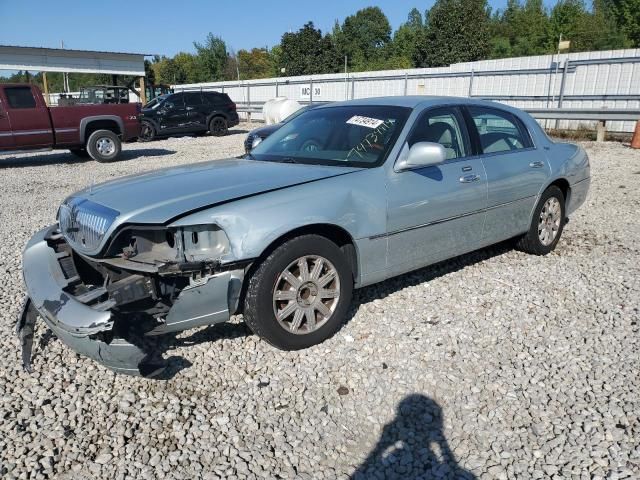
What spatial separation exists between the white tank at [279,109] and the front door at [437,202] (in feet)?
50.4

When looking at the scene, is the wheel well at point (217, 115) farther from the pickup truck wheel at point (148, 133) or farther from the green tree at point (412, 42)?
the green tree at point (412, 42)

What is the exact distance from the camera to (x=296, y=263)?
3301 millimetres

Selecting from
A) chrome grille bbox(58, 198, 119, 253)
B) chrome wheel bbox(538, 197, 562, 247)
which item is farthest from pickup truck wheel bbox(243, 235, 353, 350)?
chrome wheel bbox(538, 197, 562, 247)

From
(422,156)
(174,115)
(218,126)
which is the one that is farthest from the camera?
(218,126)

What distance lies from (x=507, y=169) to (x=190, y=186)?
9.21ft

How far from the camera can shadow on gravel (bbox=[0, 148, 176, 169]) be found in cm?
1366

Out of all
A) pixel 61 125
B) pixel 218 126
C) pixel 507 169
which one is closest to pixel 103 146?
pixel 61 125

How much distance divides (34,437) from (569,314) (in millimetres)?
3676

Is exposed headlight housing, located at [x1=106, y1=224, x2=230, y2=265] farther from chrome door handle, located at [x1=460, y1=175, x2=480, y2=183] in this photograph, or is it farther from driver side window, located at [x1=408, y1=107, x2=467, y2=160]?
chrome door handle, located at [x1=460, y1=175, x2=480, y2=183]

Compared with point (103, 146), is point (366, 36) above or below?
above

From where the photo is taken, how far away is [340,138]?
417 centimetres

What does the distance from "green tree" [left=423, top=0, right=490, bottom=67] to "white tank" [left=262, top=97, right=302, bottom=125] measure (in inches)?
1305

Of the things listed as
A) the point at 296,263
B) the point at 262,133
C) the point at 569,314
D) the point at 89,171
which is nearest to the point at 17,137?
the point at 89,171

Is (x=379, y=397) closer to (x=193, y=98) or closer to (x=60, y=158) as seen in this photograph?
(x=60, y=158)
